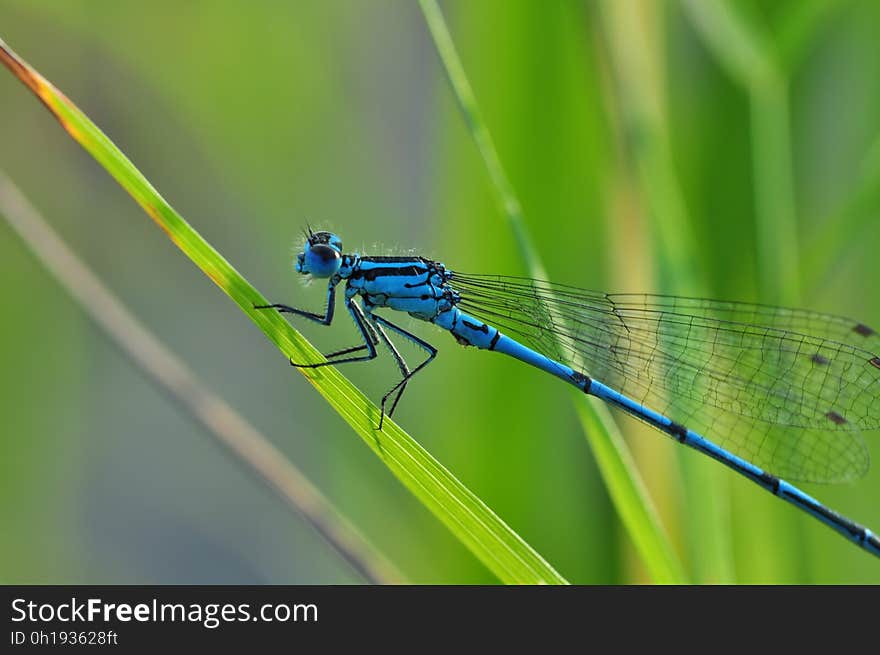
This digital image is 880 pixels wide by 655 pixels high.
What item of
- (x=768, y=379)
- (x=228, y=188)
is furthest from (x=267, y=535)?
(x=768, y=379)

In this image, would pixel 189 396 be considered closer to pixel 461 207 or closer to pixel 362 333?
pixel 362 333

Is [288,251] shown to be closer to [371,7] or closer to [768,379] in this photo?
[371,7]

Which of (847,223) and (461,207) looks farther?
(461,207)

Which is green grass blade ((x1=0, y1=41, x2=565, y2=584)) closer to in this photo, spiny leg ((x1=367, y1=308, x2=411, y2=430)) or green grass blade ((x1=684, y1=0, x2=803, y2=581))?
spiny leg ((x1=367, y1=308, x2=411, y2=430))

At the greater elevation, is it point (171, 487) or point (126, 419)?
point (126, 419)

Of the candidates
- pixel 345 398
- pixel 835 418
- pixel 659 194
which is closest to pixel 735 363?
pixel 835 418
